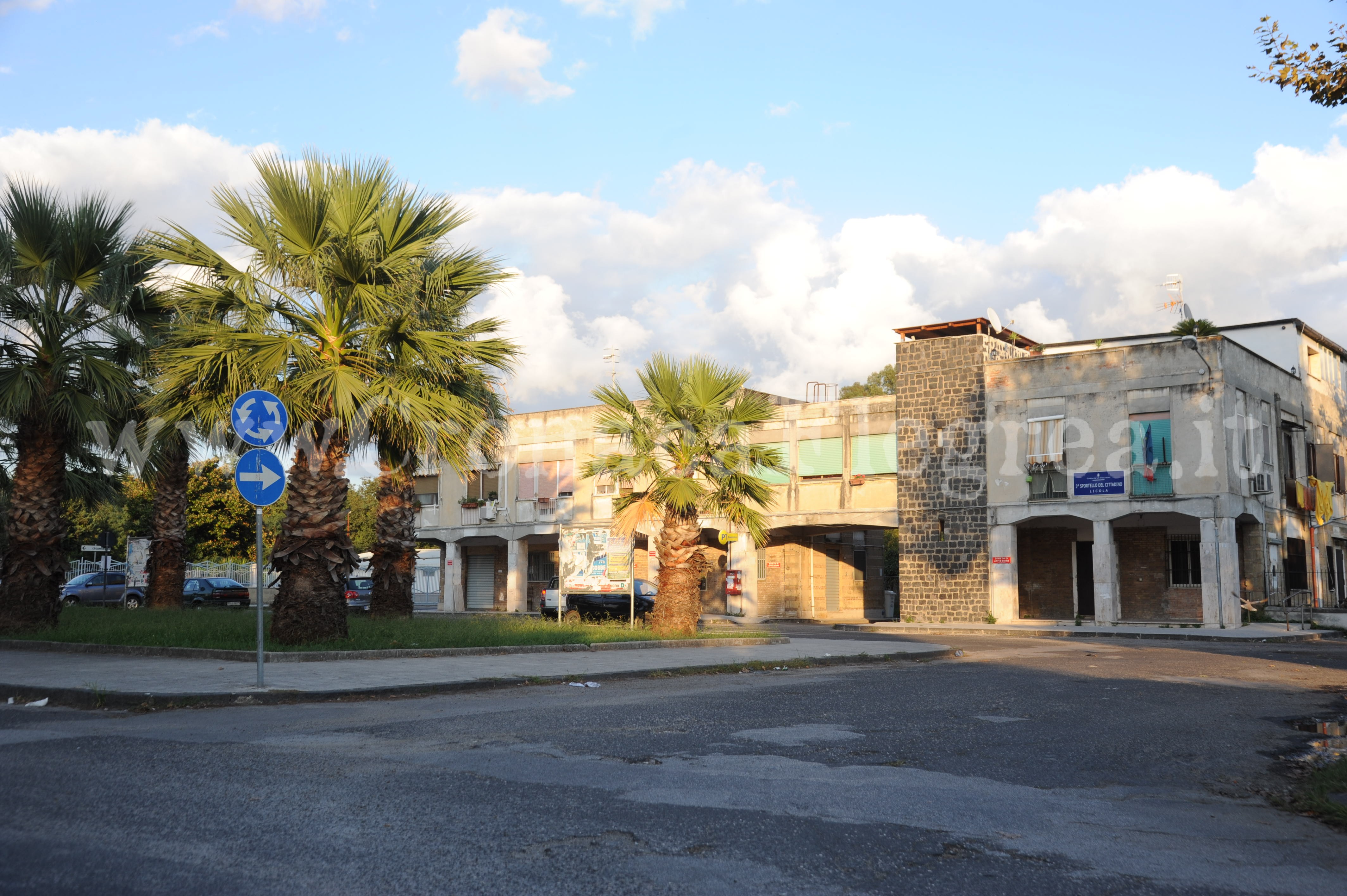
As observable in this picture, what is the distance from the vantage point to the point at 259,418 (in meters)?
11.2

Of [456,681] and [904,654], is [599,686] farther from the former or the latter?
[904,654]

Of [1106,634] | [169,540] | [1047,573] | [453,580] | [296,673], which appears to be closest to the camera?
[296,673]

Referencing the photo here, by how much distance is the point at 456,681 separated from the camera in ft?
39.9

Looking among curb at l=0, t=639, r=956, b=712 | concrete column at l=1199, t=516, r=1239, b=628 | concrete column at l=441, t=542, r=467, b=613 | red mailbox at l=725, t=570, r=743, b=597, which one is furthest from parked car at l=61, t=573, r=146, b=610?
concrete column at l=1199, t=516, r=1239, b=628

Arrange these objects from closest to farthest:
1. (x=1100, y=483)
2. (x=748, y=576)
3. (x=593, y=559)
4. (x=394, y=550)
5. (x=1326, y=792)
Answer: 1. (x=1326, y=792)
2. (x=593, y=559)
3. (x=394, y=550)
4. (x=1100, y=483)
5. (x=748, y=576)

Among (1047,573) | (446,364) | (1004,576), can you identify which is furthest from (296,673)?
(1047,573)

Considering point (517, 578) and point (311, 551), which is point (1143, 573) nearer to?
point (517, 578)

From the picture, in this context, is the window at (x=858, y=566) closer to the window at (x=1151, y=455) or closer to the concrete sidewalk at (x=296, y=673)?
the window at (x=1151, y=455)

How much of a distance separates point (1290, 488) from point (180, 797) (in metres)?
38.5

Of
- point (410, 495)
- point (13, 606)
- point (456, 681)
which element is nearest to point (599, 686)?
point (456, 681)

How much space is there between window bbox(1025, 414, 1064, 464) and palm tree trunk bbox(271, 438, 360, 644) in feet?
81.8

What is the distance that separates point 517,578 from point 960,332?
21.5m

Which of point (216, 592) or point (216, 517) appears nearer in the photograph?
point (216, 592)

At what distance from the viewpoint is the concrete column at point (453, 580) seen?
163ft
